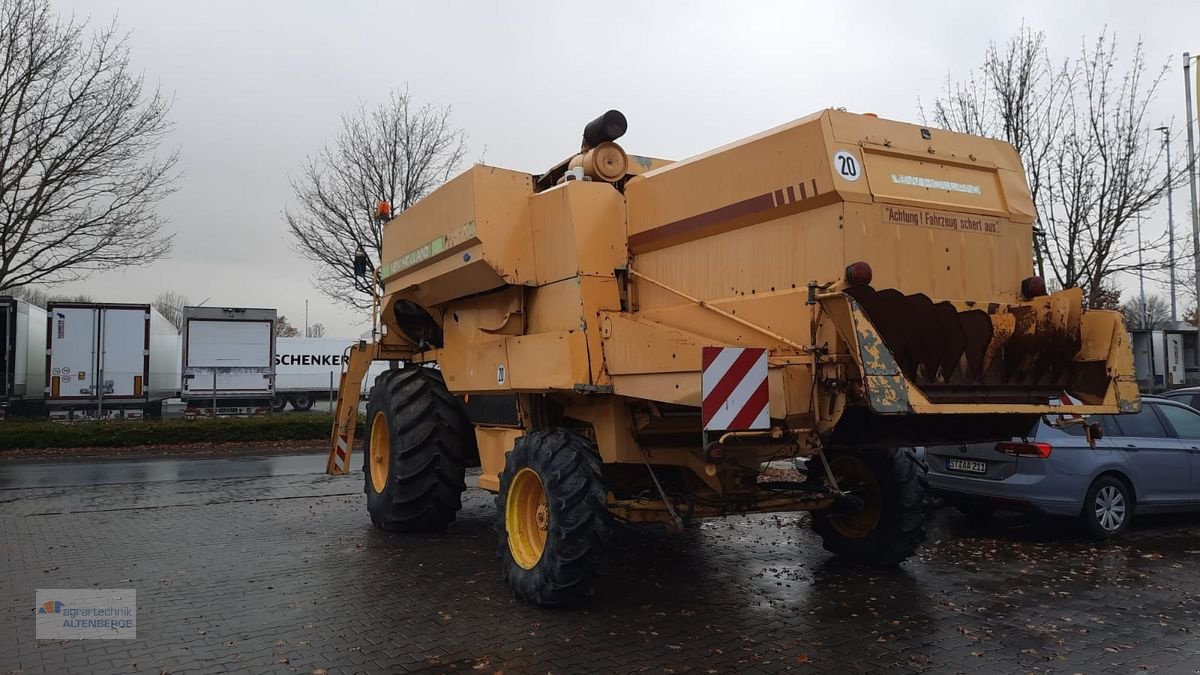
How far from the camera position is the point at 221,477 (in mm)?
14359

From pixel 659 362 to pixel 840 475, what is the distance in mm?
2679

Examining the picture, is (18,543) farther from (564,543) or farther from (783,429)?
(783,429)

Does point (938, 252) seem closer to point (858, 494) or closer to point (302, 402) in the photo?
point (858, 494)

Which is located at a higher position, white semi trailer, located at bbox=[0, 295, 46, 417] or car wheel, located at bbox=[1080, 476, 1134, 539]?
white semi trailer, located at bbox=[0, 295, 46, 417]

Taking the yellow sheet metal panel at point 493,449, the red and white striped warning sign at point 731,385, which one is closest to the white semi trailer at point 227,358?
the yellow sheet metal panel at point 493,449

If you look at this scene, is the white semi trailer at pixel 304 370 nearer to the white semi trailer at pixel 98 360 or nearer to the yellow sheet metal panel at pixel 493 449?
the white semi trailer at pixel 98 360

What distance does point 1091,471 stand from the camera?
839 cm

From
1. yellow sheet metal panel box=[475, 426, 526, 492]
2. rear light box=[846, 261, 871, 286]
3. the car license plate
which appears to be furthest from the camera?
the car license plate

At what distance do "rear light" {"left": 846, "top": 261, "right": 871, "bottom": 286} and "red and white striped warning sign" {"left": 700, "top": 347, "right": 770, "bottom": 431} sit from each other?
0.65 meters

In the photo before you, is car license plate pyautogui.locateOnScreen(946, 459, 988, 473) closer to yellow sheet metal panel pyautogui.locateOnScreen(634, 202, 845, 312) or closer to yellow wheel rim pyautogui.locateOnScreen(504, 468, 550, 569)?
yellow sheet metal panel pyautogui.locateOnScreen(634, 202, 845, 312)

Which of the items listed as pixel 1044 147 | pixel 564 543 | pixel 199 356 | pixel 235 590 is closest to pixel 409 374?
pixel 235 590

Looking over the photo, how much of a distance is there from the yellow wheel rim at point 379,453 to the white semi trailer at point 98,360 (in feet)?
52.3

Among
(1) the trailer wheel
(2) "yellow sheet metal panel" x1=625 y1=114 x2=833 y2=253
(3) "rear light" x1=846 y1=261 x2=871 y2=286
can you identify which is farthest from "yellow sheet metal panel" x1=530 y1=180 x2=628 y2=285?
(1) the trailer wheel

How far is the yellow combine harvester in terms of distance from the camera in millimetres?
5023
